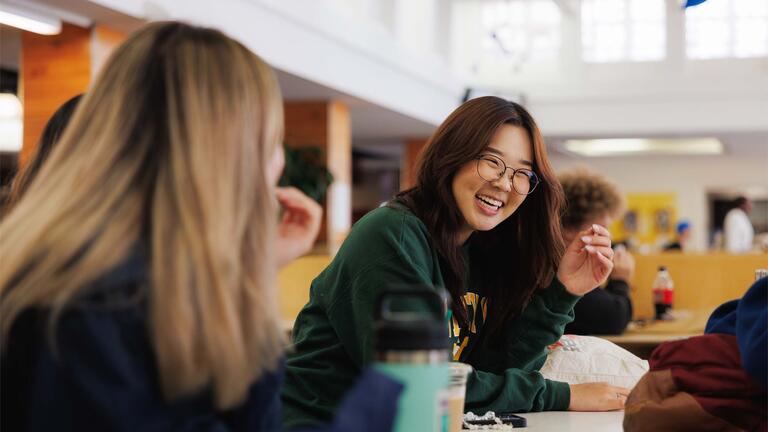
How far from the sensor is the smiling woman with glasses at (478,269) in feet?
5.55

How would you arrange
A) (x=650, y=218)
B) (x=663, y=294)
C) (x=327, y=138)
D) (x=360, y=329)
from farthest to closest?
(x=650, y=218) < (x=327, y=138) < (x=663, y=294) < (x=360, y=329)

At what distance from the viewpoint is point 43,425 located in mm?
896

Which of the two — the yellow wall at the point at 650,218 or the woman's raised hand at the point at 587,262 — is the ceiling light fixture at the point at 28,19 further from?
the yellow wall at the point at 650,218

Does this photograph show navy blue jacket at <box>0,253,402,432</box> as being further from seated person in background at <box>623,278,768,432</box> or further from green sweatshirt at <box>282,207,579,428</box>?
green sweatshirt at <box>282,207,579,428</box>

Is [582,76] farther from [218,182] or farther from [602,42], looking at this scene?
[218,182]

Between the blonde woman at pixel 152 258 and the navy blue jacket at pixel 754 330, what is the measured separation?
604 mm

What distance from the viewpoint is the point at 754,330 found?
1199mm

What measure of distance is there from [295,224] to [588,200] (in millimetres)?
2598

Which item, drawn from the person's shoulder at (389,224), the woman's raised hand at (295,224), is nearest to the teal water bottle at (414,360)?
the woman's raised hand at (295,224)

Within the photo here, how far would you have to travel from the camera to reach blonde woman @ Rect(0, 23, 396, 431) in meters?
0.90

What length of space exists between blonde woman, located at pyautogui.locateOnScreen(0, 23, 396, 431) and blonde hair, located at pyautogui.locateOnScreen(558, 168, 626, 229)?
2690 millimetres

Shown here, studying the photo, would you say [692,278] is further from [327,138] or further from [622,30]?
[622,30]

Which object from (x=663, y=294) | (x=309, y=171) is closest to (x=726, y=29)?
(x=309, y=171)

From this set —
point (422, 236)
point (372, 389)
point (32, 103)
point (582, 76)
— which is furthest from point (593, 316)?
point (582, 76)
